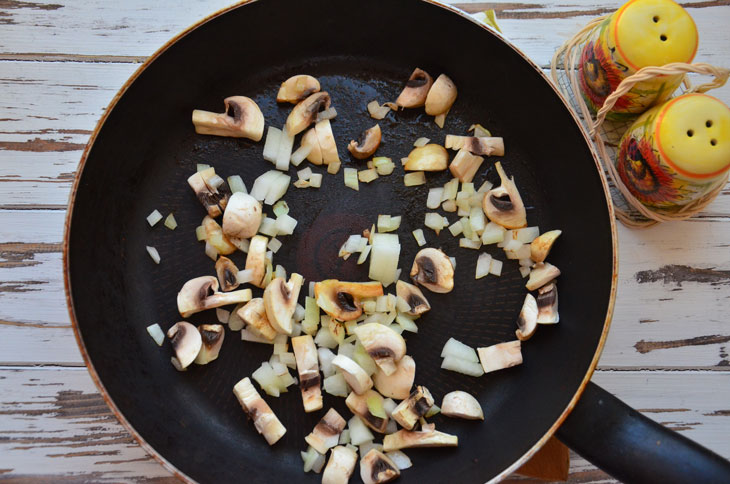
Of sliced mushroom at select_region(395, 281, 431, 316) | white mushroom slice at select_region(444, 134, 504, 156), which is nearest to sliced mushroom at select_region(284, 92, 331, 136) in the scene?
white mushroom slice at select_region(444, 134, 504, 156)

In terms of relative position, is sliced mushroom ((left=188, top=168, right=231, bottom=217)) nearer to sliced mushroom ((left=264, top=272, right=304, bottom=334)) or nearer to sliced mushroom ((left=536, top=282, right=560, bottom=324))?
sliced mushroom ((left=264, top=272, right=304, bottom=334))

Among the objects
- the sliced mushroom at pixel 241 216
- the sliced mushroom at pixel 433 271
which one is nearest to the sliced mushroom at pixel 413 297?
the sliced mushroom at pixel 433 271

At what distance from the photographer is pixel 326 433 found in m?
1.21

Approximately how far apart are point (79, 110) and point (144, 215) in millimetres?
313

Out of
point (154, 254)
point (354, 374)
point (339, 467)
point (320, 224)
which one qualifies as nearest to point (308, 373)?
point (354, 374)

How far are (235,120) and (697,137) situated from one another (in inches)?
37.1

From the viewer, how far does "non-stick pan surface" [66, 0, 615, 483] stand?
121 cm

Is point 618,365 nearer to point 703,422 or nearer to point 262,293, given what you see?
point 703,422

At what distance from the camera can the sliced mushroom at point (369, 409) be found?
3.94 ft

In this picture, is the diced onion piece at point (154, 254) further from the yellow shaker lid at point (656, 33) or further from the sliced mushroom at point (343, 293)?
the yellow shaker lid at point (656, 33)

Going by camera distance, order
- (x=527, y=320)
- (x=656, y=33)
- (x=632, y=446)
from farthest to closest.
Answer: (x=527, y=320) < (x=656, y=33) < (x=632, y=446)

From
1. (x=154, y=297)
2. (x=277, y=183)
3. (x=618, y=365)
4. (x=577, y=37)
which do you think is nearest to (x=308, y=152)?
(x=277, y=183)

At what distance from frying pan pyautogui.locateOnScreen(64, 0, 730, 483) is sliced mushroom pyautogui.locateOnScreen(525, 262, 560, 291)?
0.03 m

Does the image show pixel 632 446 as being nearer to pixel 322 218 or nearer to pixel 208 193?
pixel 322 218
